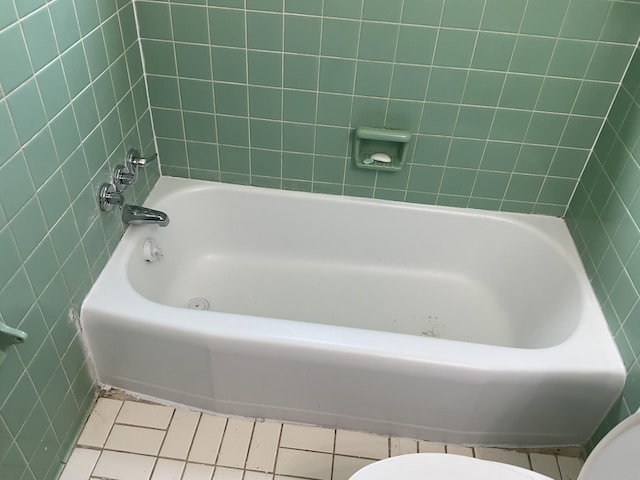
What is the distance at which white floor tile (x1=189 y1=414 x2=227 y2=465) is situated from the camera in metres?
1.50

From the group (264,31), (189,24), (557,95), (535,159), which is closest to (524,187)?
(535,159)

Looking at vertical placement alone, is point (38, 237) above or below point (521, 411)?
above

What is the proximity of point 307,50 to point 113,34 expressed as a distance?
54cm

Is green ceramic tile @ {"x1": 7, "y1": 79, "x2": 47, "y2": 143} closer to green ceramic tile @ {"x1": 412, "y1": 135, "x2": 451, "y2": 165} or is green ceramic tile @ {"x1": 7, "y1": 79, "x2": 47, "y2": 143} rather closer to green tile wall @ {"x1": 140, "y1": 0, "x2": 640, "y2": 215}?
green tile wall @ {"x1": 140, "y1": 0, "x2": 640, "y2": 215}

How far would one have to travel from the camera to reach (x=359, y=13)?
1.53 meters

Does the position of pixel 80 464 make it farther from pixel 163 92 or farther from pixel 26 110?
pixel 163 92

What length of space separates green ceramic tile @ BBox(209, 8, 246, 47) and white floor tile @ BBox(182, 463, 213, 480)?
121 cm

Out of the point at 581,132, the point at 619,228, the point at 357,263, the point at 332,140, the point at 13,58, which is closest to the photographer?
the point at 13,58

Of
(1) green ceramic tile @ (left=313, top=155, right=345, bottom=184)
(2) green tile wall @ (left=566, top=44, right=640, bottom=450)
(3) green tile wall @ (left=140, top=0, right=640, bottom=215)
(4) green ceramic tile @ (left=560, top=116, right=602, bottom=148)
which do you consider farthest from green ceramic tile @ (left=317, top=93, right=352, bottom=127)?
(2) green tile wall @ (left=566, top=44, right=640, bottom=450)

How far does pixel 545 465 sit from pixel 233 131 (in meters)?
1.39

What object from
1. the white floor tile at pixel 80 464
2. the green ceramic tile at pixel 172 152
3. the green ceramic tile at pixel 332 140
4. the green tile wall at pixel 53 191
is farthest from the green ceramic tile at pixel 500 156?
the white floor tile at pixel 80 464

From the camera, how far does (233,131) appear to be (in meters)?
1.79

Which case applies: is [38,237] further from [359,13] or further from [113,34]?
[359,13]

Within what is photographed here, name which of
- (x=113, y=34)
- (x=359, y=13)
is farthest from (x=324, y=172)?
(x=113, y=34)
